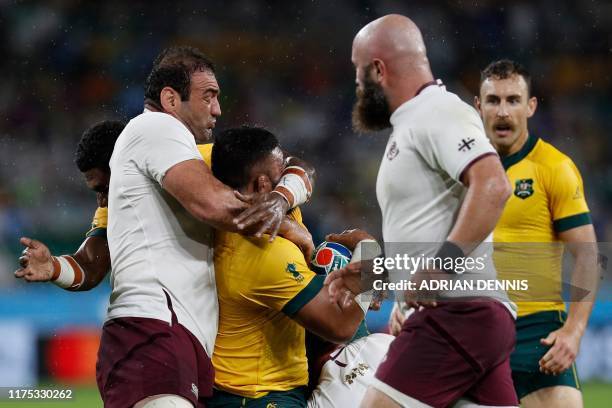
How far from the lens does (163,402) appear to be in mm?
3688

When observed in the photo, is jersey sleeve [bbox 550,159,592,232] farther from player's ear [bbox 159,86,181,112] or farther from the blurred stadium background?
the blurred stadium background

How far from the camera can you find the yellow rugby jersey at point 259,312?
4.05 metres

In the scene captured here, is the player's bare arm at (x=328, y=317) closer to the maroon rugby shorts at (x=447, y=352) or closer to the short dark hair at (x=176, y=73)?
the maroon rugby shorts at (x=447, y=352)

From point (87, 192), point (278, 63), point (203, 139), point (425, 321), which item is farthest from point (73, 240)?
point (425, 321)

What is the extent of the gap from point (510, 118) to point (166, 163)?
2271mm

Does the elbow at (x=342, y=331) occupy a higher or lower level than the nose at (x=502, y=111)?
lower

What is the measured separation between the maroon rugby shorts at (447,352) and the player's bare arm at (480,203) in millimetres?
321

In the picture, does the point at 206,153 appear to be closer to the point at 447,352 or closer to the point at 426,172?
the point at 426,172

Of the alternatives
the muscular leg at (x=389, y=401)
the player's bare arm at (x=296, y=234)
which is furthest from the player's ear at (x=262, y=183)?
the muscular leg at (x=389, y=401)

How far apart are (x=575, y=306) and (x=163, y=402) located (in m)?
2.20

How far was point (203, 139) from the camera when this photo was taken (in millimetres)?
4395

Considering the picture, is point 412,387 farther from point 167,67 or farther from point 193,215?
point 167,67

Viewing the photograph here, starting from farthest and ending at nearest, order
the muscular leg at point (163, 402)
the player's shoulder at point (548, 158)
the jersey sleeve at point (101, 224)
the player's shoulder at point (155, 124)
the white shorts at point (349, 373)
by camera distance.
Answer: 1. the player's shoulder at point (548, 158)
2. the jersey sleeve at point (101, 224)
3. the white shorts at point (349, 373)
4. the player's shoulder at point (155, 124)
5. the muscular leg at point (163, 402)

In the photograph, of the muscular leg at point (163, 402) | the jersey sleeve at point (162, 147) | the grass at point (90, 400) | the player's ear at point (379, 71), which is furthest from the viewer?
the grass at point (90, 400)
